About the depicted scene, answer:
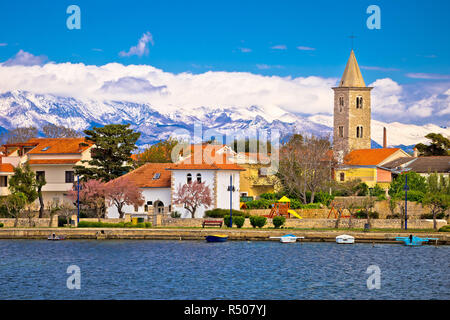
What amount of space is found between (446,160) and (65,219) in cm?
4768

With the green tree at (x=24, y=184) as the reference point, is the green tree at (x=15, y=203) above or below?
below

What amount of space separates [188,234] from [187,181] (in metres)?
11.9

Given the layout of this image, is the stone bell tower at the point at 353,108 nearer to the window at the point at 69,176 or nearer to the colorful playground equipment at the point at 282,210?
the colorful playground equipment at the point at 282,210

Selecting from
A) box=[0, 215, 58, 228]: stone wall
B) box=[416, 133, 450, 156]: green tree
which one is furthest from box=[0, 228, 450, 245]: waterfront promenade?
box=[416, 133, 450, 156]: green tree

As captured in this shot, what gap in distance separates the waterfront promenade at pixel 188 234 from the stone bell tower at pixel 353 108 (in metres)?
68.6

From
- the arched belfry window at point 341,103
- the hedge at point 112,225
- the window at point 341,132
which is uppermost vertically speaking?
the arched belfry window at point 341,103

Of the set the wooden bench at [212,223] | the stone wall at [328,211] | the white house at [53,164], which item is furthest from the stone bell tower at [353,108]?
the wooden bench at [212,223]

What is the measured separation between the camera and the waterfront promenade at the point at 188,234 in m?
63.2

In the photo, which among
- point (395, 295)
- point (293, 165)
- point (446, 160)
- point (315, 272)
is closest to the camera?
point (395, 295)

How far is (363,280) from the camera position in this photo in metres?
46.7

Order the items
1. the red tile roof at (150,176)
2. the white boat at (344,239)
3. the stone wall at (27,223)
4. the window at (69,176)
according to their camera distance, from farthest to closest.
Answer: the window at (69,176) < the red tile roof at (150,176) < the stone wall at (27,223) < the white boat at (344,239)

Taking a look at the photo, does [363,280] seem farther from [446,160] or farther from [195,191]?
[446,160]

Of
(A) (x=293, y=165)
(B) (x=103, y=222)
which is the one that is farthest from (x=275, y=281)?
(A) (x=293, y=165)

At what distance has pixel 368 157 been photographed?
350 feet
